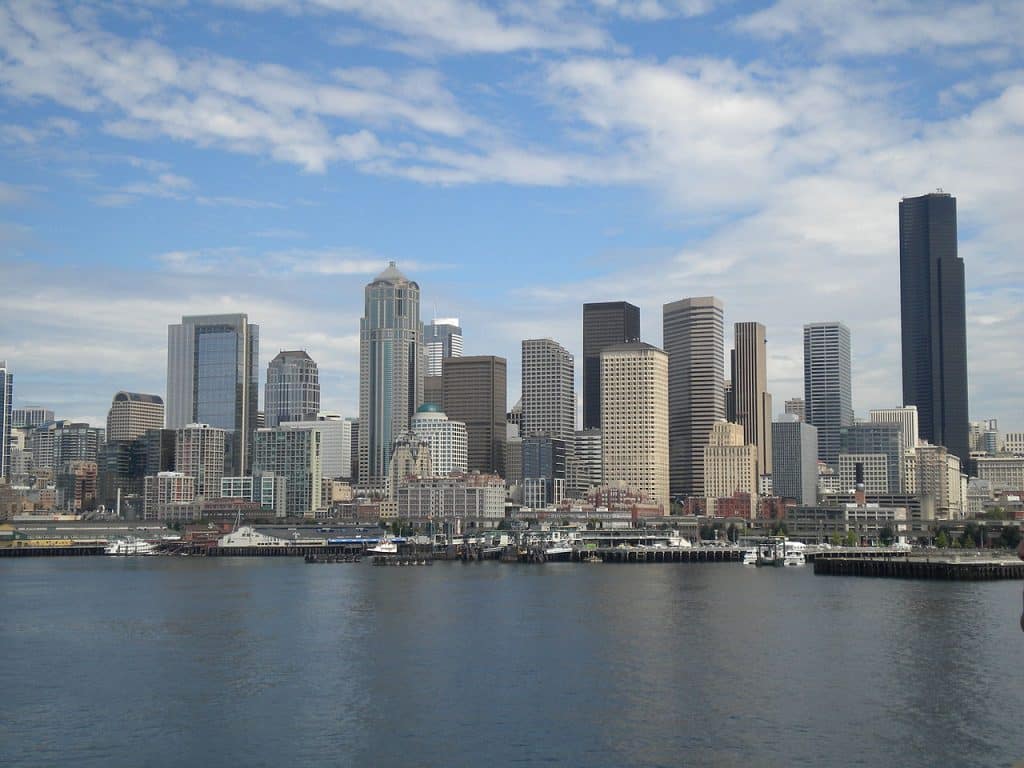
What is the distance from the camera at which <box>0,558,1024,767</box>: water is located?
50938mm

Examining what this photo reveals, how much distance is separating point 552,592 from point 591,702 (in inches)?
2401

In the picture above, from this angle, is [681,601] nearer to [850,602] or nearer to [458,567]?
[850,602]

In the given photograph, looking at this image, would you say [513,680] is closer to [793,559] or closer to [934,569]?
[934,569]

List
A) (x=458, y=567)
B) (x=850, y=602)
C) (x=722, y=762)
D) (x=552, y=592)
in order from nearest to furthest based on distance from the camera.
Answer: (x=722, y=762)
(x=850, y=602)
(x=552, y=592)
(x=458, y=567)

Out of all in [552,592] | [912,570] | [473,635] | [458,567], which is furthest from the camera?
[458,567]

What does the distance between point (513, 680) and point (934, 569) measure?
89760mm

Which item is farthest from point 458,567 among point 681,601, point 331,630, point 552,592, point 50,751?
point 50,751

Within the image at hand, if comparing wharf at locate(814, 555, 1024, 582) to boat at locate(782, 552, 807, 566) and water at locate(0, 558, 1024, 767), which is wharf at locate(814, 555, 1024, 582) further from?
boat at locate(782, 552, 807, 566)

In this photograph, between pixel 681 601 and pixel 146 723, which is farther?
pixel 681 601

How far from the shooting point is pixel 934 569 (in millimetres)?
141875

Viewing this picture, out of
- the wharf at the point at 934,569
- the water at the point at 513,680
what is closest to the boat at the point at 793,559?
the wharf at the point at 934,569

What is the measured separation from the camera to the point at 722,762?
159 feet

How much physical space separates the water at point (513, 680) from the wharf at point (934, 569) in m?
23.0

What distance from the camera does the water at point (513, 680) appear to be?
5094 cm
